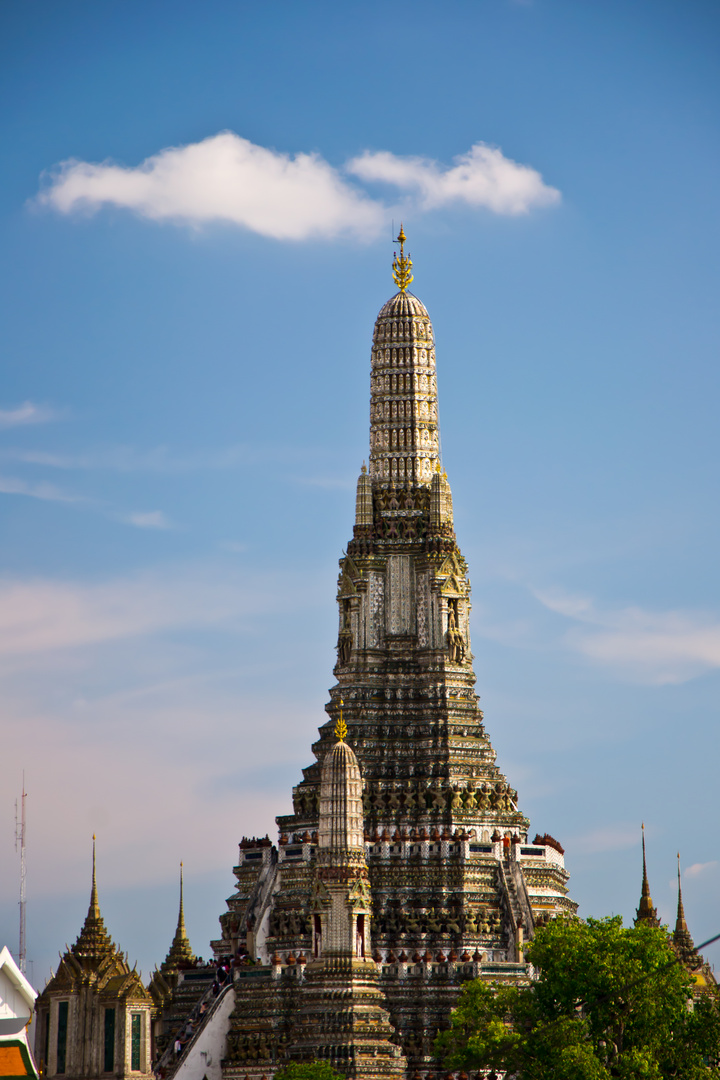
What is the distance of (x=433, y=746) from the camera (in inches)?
5054

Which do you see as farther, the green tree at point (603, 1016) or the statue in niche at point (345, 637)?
the statue in niche at point (345, 637)

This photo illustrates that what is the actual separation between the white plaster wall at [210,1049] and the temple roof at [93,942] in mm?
7242

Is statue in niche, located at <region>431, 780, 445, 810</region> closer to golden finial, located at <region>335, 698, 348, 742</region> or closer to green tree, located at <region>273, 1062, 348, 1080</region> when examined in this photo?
golden finial, located at <region>335, 698, 348, 742</region>

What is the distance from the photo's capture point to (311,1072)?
110 metres

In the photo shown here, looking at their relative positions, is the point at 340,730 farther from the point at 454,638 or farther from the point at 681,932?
the point at 681,932

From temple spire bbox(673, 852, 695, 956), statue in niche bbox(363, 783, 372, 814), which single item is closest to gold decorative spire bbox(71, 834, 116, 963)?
statue in niche bbox(363, 783, 372, 814)

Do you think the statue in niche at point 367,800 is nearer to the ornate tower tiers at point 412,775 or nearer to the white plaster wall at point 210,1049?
the ornate tower tiers at point 412,775

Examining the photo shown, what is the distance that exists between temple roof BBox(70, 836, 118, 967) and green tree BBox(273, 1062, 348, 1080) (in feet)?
56.7

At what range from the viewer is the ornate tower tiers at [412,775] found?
122 metres

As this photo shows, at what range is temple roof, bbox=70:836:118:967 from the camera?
12681cm

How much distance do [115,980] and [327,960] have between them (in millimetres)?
12948

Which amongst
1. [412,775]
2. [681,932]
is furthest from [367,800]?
[681,932]

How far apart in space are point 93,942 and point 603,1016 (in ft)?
94.0

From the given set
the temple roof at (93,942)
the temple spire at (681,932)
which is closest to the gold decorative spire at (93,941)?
the temple roof at (93,942)
